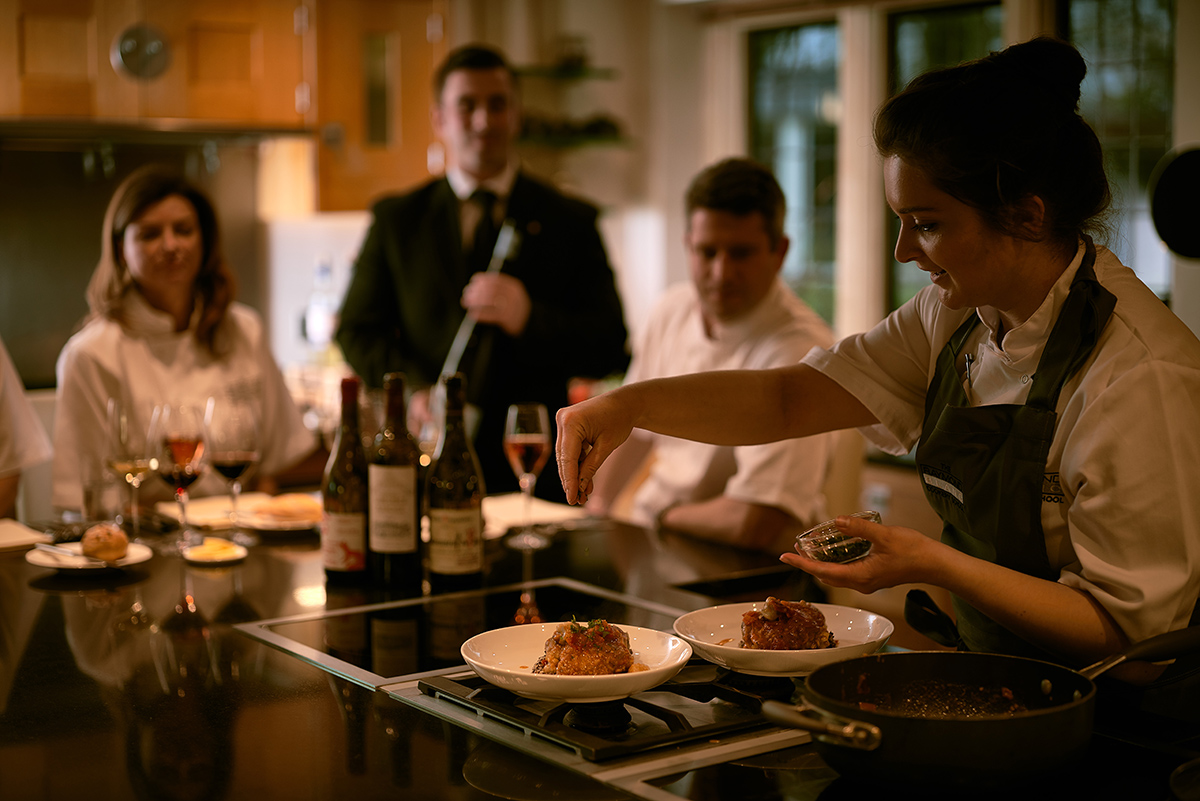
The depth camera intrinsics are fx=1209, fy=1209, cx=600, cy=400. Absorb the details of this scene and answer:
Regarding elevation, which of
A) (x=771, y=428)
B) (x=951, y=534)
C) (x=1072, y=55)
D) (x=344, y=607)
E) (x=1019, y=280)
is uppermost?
(x=1072, y=55)

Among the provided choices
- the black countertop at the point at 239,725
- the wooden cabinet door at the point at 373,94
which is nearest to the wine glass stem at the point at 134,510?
the black countertop at the point at 239,725

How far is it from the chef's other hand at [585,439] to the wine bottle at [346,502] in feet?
1.65

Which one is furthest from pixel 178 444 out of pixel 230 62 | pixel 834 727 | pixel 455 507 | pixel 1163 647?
pixel 230 62

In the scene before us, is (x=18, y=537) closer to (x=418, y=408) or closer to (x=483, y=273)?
(x=418, y=408)

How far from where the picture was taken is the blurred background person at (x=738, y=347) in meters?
2.34

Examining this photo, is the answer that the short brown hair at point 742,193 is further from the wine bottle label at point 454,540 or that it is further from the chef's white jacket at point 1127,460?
the chef's white jacket at point 1127,460

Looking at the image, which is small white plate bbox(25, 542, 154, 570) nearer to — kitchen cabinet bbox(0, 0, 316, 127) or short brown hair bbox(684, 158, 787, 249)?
short brown hair bbox(684, 158, 787, 249)

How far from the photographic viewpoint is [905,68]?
4453mm

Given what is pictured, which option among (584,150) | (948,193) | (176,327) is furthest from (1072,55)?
(584,150)

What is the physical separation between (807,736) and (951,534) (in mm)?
398

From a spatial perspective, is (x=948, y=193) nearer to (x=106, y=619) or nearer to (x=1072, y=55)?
(x=1072, y=55)

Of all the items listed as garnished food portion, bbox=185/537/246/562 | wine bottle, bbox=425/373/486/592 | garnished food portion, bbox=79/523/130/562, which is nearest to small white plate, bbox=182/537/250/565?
garnished food portion, bbox=185/537/246/562

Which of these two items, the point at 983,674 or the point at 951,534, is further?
the point at 951,534

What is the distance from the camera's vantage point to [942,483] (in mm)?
1334
